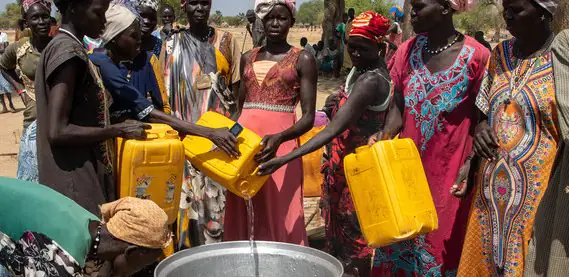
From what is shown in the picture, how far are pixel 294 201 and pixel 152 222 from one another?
184 cm

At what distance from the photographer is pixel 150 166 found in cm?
310

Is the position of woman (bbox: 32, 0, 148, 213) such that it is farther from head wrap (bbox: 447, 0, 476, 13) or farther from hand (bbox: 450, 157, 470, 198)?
head wrap (bbox: 447, 0, 476, 13)

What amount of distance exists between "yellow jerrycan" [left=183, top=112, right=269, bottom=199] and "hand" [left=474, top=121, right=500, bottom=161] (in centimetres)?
108

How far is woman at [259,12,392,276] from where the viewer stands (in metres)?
3.64

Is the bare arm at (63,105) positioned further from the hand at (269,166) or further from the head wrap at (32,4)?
the head wrap at (32,4)

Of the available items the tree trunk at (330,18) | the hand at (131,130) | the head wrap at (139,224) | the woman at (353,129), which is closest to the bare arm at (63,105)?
the hand at (131,130)

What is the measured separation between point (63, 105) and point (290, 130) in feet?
4.48

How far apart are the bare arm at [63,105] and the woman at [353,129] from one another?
39.8 inches

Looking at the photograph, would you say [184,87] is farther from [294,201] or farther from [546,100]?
[546,100]

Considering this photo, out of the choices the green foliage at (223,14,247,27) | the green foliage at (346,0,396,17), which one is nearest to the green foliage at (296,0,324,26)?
the green foliage at (223,14,247,27)

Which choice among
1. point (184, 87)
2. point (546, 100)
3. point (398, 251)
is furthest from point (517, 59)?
point (184, 87)

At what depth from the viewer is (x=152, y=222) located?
2.24m

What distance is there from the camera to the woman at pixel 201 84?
4562mm

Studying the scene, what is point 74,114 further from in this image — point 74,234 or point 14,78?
point 14,78
